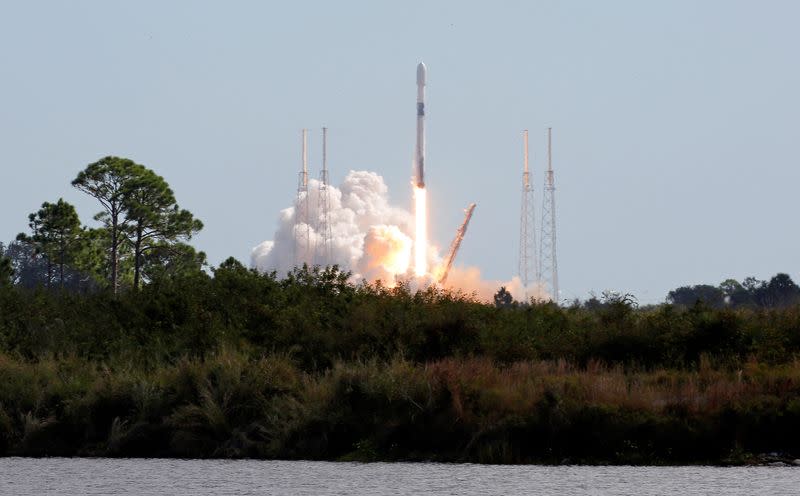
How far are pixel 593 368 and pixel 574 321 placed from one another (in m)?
5.51

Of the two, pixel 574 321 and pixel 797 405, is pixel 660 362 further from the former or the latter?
pixel 797 405

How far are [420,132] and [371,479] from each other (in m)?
72.7

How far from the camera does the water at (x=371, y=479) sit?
22594 millimetres

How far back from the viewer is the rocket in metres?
93.8

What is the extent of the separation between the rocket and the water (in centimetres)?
6541

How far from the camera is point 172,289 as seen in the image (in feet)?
149

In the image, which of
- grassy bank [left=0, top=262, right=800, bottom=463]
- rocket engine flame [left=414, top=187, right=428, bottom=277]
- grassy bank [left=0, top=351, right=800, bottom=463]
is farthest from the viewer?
rocket engine flame [left=414, top=187, right=428, bottom=277]

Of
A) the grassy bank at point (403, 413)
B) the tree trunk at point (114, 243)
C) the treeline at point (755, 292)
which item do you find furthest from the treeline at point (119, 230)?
the grassy bank at point (403, 413)

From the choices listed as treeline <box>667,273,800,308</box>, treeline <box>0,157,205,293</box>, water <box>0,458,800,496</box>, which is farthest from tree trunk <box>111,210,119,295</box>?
water <box>0,458,800,496</box>

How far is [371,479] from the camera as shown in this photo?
24.8m

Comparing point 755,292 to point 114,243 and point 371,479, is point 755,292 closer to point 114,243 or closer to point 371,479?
point 114,243

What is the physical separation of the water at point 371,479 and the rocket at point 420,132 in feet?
215

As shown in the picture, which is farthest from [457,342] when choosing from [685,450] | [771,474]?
[771,474]

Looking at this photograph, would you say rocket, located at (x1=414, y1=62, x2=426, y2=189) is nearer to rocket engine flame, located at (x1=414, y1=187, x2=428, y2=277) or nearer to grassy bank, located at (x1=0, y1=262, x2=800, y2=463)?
rocket engine flame, located at (x1=414, y1=187, x2=428, y2=277)
